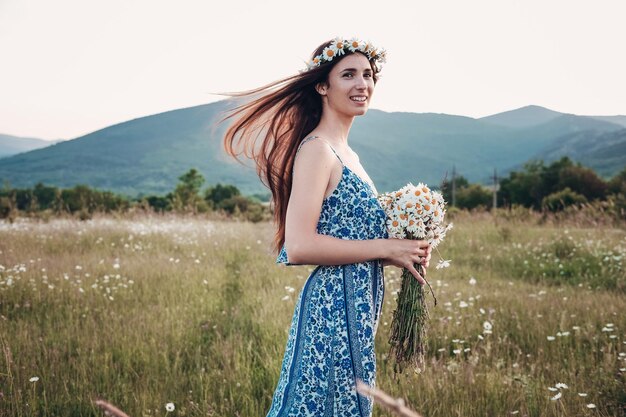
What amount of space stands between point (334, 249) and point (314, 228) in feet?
0.44

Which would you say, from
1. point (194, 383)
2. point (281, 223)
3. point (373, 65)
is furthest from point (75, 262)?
point (373, 65)

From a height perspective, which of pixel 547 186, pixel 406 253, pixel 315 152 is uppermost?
pixel 315 152

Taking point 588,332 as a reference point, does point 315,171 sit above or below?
above

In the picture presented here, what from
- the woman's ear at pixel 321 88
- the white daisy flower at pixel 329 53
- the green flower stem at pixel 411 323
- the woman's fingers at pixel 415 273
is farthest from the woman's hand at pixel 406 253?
the white daisy flower at pixel 329 53

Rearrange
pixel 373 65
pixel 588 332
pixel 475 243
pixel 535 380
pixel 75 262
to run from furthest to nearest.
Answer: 1. pixel 475 243
2. pixel 75 262
3. pixel 588 332
4. pixel 535 380
5. pixel 373 65

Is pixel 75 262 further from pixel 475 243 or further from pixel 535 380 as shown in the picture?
pixel 475 243

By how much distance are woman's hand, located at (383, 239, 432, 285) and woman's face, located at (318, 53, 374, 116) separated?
71cm

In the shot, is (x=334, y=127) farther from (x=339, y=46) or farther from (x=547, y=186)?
(x=547, y=186)

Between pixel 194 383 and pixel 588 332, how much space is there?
3748mm

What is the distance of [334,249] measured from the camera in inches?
92.1

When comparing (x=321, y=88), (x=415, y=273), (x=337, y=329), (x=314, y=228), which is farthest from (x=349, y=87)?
(x=337, y=329)

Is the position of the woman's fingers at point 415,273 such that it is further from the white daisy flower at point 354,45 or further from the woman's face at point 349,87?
the white daisy flower at point 354,45

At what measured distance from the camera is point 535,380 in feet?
A: 13.1

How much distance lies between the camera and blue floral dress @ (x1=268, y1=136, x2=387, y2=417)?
2.38 metres
